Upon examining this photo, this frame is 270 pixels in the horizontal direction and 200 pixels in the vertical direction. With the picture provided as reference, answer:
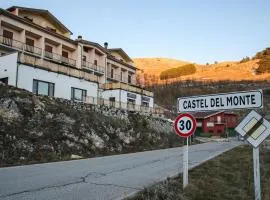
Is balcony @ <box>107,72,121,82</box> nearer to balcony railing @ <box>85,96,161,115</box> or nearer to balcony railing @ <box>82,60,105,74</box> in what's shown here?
balcony railing @ <box>82,60,105,74</box>

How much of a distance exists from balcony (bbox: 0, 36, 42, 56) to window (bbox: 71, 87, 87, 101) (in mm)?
6978

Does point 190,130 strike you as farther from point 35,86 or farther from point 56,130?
point 35,86

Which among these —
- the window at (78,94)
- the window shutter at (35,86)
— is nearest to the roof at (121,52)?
the window at (78,94)

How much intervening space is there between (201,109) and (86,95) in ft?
95.7

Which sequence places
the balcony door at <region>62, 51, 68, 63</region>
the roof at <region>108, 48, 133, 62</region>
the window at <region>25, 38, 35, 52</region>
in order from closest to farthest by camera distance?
the window at <region>25, 38, 35, 52</region>
the balcony door at <region>62, 51, 68, 63</region>
the roof at <region>108, 48, 133, 62</region>

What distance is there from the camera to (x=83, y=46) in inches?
1850

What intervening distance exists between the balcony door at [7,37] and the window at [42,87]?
6.89 metres

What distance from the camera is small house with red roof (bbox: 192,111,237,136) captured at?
7575 cm

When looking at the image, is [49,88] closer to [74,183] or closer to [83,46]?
[83,46]

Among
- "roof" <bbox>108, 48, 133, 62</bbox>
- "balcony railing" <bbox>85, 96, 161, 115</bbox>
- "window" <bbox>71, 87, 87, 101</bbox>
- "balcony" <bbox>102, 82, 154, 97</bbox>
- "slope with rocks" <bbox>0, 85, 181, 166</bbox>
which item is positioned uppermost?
"roof" <bbox>108, 48, 133, 62</bbox>

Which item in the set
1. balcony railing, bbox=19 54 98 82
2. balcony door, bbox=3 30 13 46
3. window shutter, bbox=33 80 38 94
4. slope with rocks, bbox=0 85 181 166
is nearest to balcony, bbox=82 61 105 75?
balcony railing, bbox=19 54 98 82

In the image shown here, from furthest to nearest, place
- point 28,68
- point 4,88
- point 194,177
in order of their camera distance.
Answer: point 28,68 < point 4,88 < point 194,177

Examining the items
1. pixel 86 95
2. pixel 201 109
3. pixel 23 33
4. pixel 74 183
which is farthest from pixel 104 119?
pixel 201 109

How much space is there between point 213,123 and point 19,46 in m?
53.6
